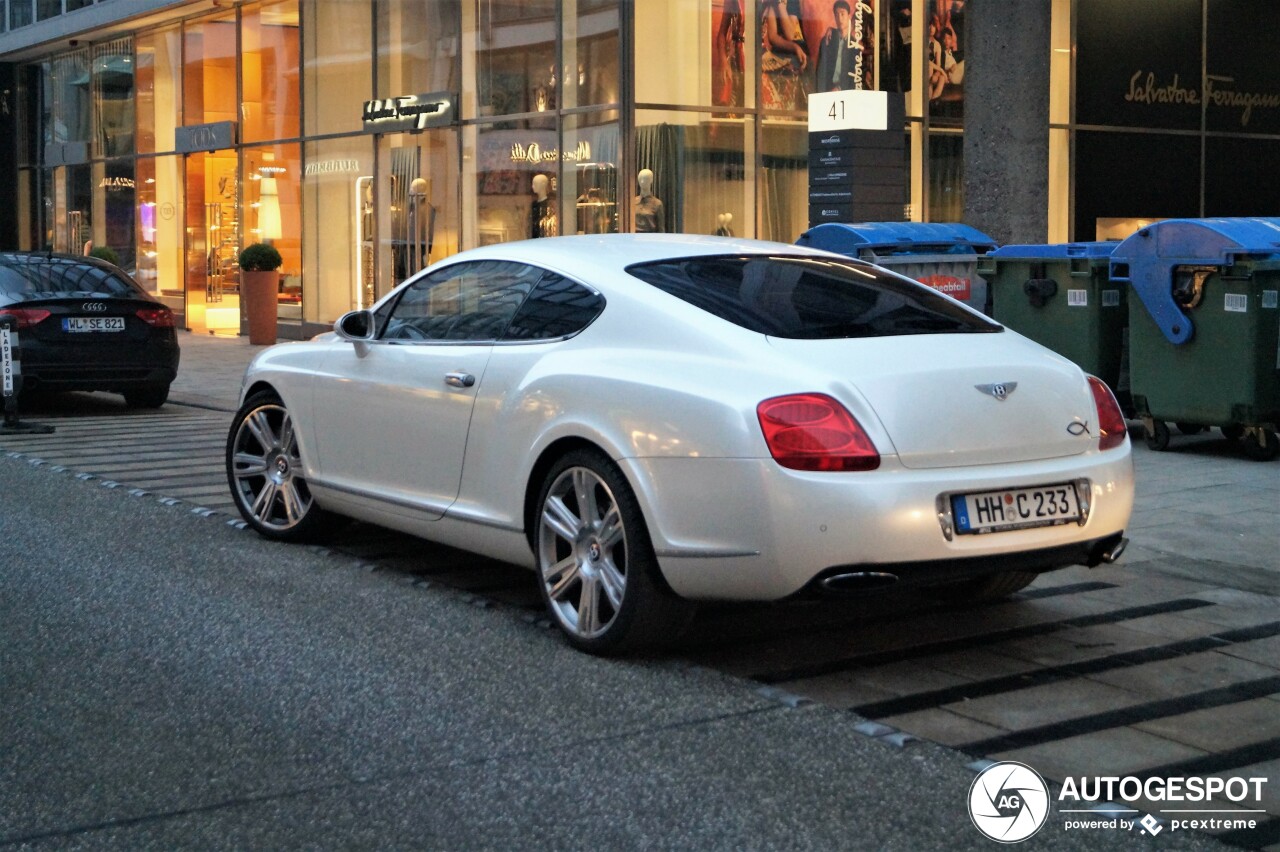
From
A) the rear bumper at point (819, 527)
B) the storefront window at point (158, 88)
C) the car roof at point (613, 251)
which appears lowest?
the rear bumper at point (819, 527)

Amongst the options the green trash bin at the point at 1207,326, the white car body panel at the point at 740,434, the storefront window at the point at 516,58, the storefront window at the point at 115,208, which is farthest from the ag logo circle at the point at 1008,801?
the storefront window at the point at 115,208

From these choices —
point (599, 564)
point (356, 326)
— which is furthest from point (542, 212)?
point (599, 564)

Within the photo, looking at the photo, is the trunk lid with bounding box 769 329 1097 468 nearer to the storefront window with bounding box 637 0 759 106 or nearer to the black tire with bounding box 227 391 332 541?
the black tire with bounding box 227 391 332 541

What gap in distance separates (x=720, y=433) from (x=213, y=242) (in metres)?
24.6

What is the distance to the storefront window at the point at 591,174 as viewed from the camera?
19016 millimetres

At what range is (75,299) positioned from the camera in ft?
45.0

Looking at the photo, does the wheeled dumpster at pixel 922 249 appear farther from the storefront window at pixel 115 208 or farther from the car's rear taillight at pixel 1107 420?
the storefront window at pixel 115 208

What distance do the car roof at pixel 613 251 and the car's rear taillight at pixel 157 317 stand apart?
26.6 feet

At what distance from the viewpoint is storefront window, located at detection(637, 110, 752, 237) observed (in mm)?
18906

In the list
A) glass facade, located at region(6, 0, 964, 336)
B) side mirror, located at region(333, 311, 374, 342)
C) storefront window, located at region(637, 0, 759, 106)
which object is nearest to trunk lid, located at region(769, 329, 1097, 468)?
side mirror, located at region(333, 311, 374, 342)

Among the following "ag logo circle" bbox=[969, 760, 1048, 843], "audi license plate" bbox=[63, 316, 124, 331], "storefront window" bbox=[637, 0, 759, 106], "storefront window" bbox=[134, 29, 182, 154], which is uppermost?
"storefront window" bbox=[134, 29, 182, 154]

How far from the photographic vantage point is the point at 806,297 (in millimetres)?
5789

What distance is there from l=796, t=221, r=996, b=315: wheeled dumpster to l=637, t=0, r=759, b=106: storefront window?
20.7 ft

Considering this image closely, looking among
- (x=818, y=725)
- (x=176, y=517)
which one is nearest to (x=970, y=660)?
(x=818, y=725)
